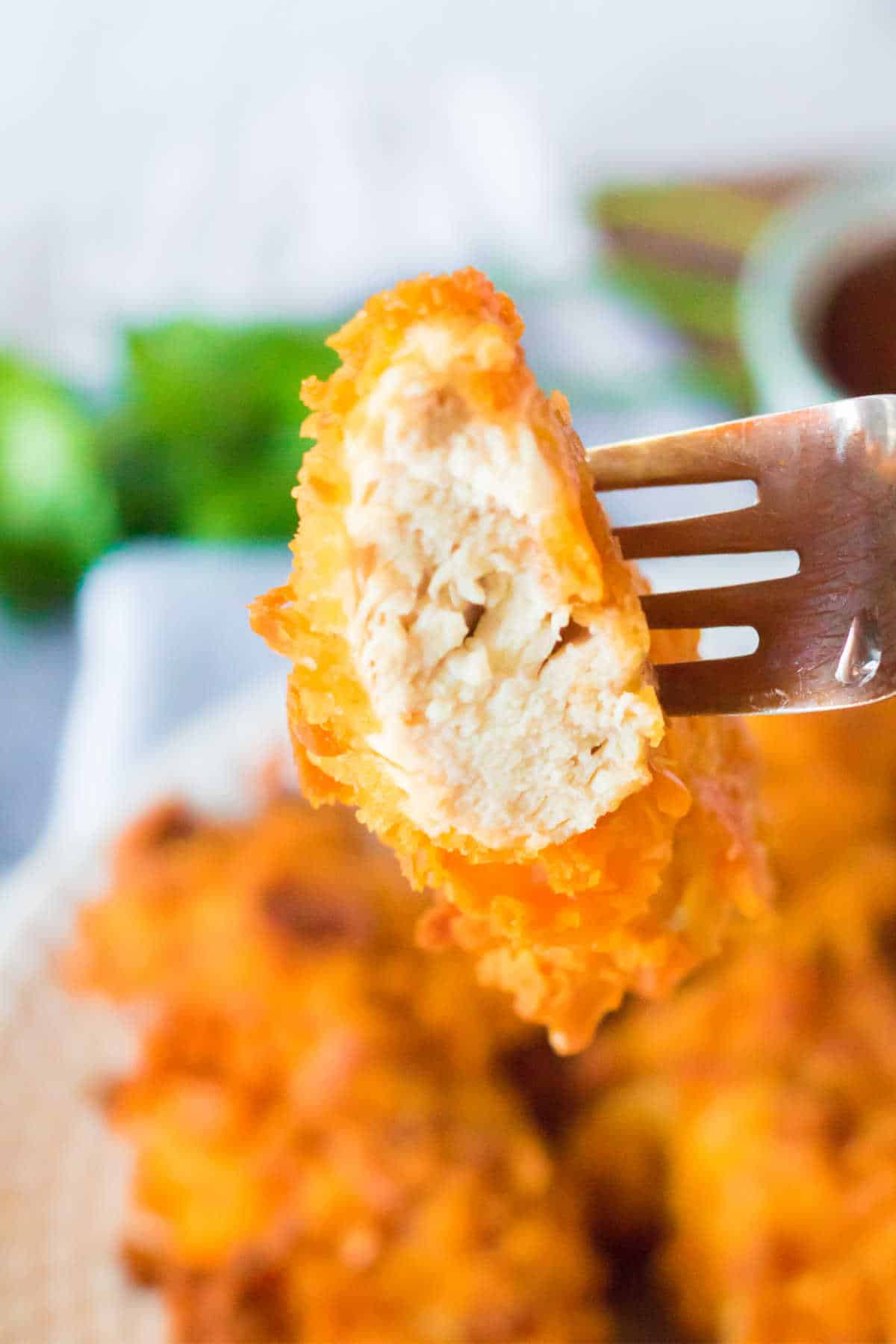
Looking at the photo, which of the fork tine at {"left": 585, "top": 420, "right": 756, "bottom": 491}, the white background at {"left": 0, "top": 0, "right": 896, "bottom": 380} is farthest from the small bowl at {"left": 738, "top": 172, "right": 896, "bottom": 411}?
the fork tine at {"left": 585, "top": 420, "right": 756, "bottom": 491}

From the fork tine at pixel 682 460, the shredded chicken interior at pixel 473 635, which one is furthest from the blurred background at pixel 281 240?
the shredded chicken interior at pixel 473 635

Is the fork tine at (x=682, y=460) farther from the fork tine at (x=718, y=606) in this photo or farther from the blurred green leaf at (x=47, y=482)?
the blurred green leaf at (x=47, y=482)

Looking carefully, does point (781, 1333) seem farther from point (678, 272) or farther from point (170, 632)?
point (678, 272)

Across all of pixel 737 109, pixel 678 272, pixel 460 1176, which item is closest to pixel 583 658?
pixel 460 1176

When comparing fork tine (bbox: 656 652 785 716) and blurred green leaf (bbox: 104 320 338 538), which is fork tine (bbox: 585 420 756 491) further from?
blurred green leaf (bbox: 104 320 338 538)

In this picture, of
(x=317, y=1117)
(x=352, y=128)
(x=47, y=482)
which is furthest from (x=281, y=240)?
(x=317, y=1117)

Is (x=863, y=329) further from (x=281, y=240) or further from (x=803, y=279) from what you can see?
(x=281, y=240)
